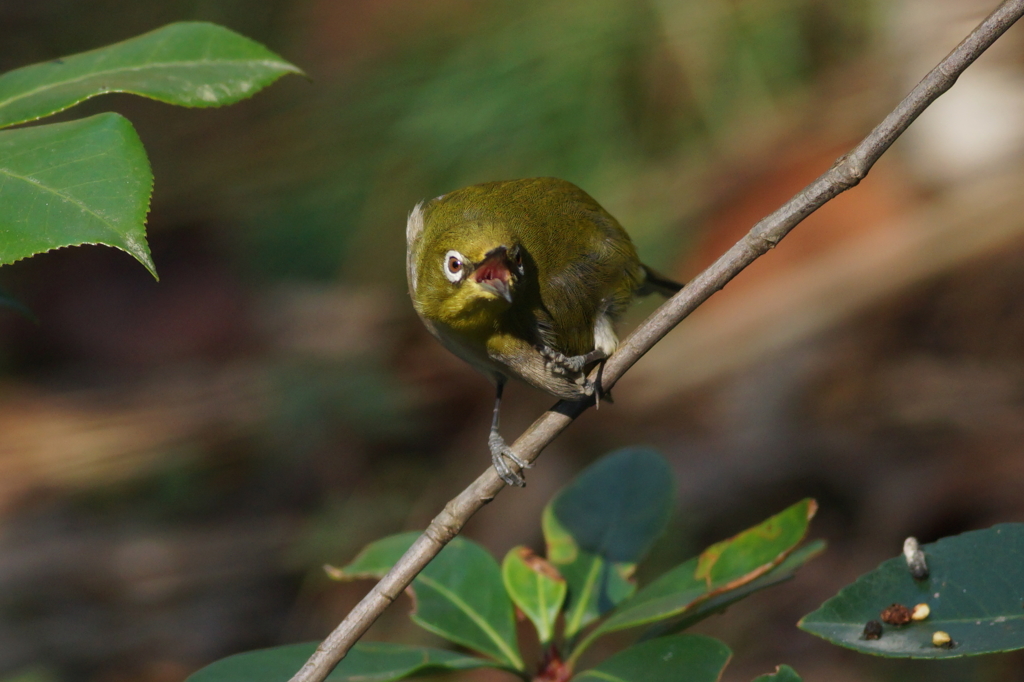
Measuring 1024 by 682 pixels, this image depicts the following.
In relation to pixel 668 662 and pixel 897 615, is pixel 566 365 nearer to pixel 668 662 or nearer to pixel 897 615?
pixel 668 662

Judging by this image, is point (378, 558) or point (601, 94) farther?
point (601, 94)

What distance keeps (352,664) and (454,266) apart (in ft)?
4.08

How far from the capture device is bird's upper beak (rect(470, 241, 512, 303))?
8.61ft

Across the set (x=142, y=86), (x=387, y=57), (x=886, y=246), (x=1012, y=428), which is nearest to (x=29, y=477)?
(x=387, y=57)

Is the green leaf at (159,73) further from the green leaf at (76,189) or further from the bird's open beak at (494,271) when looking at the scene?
the bird's open beak at (494,271)

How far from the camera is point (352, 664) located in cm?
209

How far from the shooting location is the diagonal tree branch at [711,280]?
5.62 ft

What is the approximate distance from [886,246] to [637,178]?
1820 mm

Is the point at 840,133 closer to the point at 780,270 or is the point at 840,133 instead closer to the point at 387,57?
the point at 780,270

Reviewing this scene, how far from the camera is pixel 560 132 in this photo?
663 cm

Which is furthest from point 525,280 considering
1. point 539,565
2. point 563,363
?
point 539,565

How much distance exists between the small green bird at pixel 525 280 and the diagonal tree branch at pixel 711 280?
0.56 m

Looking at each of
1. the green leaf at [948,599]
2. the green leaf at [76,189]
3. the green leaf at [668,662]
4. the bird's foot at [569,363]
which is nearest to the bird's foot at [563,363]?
the bird's foot at [569,363]

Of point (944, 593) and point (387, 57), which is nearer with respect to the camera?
point (944, 593)
